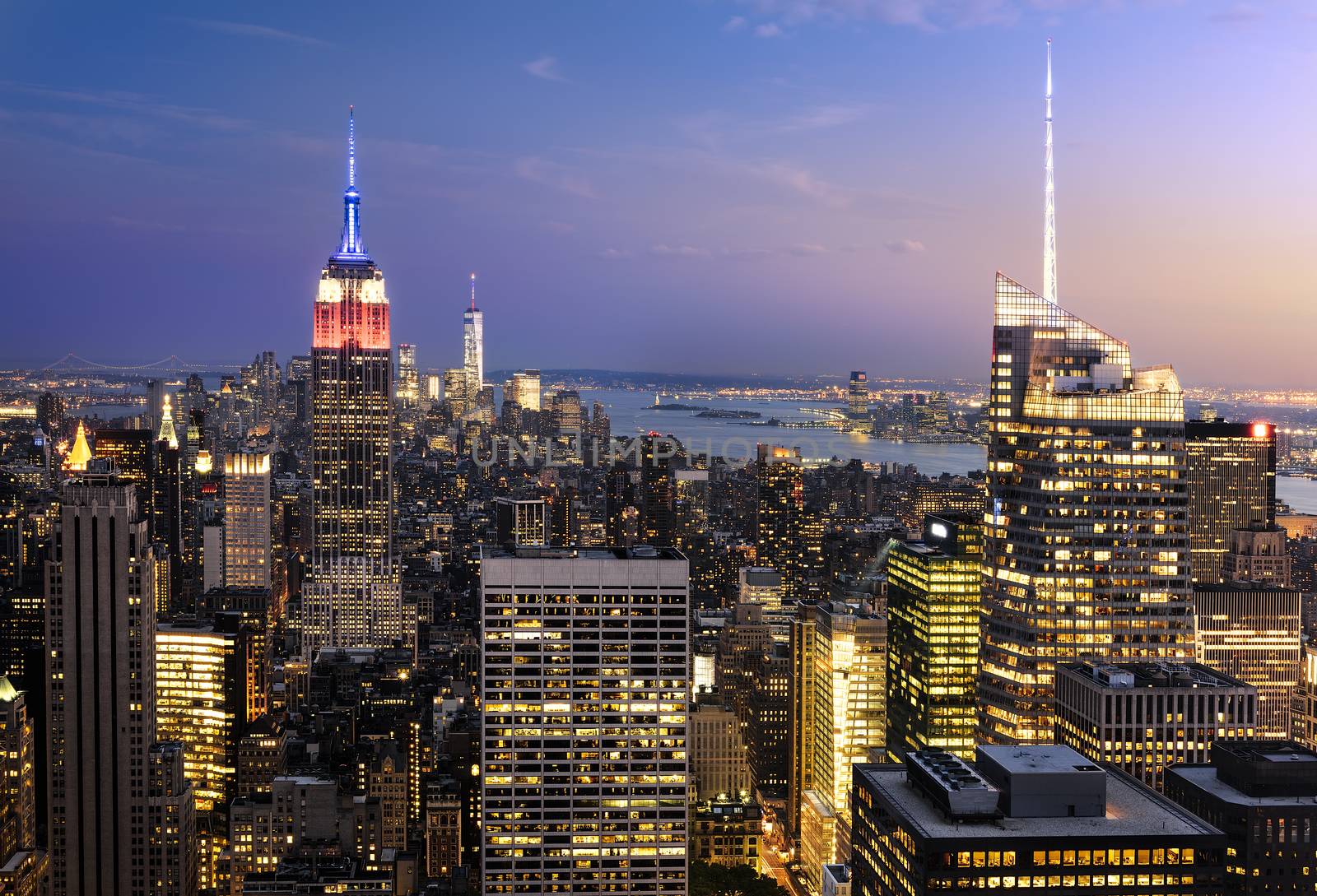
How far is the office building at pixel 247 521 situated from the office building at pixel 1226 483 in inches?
2409

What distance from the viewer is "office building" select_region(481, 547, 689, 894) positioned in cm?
4181

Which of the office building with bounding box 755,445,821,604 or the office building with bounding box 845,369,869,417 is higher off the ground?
the office building with bounding box 845,369,869,417

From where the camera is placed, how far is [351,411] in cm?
11094

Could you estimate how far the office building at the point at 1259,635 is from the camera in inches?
Result: 2432

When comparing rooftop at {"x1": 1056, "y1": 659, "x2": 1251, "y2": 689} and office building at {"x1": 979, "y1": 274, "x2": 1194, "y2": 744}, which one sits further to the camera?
office building at {"x1": 979, "y1": 274, "x2": 1194, "y2": 744}

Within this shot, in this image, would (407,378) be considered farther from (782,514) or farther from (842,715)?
(842,715)

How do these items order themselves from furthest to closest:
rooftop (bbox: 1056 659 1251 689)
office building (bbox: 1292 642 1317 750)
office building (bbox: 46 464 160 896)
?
1. office building (bbox: 1292 642 1317 750)
2. office building (bbox: 46 464 160 896)
3. rooftop (bbox: 1056 659 1251 689)

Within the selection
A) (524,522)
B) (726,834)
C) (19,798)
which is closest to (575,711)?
(726,834)

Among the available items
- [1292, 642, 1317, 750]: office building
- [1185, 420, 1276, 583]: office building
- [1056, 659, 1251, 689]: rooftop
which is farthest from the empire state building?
[1056, 659, 1251, 689]: rooftop

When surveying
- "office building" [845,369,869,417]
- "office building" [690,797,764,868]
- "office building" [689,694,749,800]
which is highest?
"office building" [845,369,869,417]

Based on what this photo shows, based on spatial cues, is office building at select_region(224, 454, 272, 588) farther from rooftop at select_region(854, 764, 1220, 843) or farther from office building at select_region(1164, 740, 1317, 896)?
office building at select_region(1164, 740, 1317, 896)

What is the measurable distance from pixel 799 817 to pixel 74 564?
30038 millimetres

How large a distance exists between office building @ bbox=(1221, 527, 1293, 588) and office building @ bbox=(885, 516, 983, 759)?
90.2ft

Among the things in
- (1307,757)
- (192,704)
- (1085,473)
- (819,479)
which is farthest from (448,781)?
(819,479)
